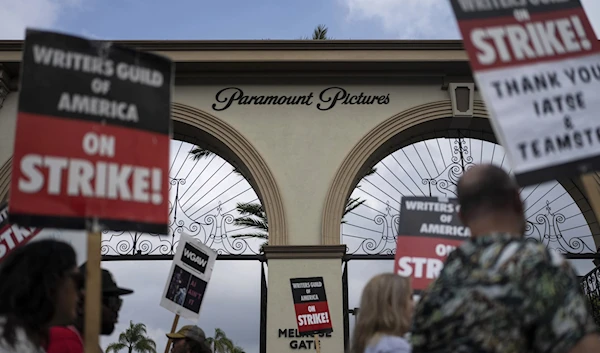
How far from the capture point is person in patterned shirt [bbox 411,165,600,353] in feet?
6.36

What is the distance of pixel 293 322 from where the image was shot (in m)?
11.5

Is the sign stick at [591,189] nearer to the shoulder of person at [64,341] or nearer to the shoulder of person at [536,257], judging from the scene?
the shoulder of person at [536,257]

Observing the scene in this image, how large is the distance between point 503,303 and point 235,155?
430 inches

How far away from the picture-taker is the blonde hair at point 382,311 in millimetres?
3150

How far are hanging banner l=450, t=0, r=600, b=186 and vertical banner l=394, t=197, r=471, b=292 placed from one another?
2268 mm

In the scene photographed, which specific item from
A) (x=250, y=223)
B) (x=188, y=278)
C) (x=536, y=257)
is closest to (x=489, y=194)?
(x=536, y=257)

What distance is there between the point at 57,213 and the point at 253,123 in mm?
9904

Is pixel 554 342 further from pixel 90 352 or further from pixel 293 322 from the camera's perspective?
pixel 293 322

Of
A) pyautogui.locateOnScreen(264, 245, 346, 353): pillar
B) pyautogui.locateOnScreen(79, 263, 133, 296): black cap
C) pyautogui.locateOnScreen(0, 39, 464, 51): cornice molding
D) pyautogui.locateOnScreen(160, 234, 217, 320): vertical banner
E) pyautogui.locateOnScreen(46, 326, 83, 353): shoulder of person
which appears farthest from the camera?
pyautogui.locateOnScreen(0, 39, 464, 51): cornice molding

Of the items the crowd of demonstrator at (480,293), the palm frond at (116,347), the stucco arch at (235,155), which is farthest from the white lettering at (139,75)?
the palm frond at (116,347)

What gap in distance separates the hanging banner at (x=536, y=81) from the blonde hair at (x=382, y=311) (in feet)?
2.81

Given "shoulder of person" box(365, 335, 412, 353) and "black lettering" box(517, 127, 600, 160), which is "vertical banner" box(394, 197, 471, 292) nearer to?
"shoulder of person" box(365, 335, 412, 353)

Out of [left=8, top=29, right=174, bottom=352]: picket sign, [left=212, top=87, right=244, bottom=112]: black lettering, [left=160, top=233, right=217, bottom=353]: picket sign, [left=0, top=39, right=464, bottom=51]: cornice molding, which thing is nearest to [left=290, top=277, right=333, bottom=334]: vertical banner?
[left=160, top=233, right=217, bottom=353]: picket sign

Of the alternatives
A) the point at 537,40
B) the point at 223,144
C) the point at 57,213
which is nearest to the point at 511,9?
the point at 537,40
